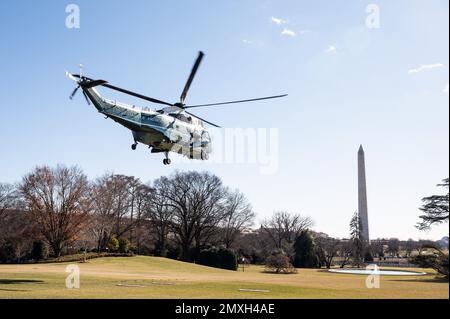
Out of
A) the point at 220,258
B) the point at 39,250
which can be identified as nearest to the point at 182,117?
the point at 220,258

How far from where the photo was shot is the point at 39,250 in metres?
55.8

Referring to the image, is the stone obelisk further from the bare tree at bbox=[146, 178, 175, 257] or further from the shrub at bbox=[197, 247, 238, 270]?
the bare tree at bbox=[146, 178, 175, 257]

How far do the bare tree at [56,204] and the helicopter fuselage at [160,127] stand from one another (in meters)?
30.7

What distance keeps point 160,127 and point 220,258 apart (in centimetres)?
3748

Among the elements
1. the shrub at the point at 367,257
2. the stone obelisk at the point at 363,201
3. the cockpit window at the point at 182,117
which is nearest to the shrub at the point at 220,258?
the stone obelisk at the point at 363,201

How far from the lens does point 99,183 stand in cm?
6725

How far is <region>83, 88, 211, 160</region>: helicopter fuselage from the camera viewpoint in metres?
21.8

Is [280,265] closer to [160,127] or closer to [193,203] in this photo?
[193,203]

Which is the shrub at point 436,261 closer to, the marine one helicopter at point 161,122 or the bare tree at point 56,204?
the marine one helicopter at point 161,122

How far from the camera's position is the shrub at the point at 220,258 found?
57.6 m
